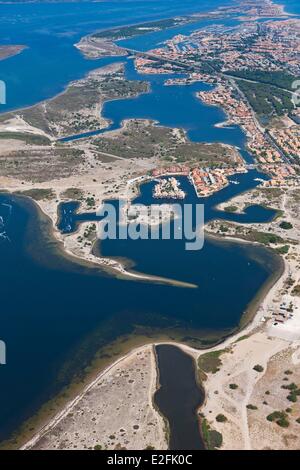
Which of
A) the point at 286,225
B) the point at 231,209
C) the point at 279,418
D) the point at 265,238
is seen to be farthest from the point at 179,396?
the point at 231,209

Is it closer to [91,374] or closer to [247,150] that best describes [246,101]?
[247,150]

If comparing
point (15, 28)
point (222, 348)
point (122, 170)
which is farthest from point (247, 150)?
point (15, 28)

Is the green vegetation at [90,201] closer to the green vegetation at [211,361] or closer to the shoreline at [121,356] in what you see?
the shoreline at [121,356]

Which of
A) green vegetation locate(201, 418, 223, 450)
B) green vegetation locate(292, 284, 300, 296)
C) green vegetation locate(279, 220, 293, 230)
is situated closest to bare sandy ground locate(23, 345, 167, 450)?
green vegetation locate(201, 418, 223, 450)

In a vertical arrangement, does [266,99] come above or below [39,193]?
above

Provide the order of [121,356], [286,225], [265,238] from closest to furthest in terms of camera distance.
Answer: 1. [121,356]
2. [265,238]
3. [286,225]

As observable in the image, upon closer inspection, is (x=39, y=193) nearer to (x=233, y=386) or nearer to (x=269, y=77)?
(x=233, y=386)
